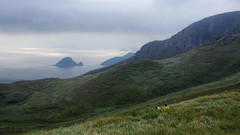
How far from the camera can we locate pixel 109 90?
353 ft

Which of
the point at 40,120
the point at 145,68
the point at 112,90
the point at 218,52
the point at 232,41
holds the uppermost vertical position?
the point at 232,41

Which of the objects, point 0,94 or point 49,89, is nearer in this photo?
point 0,94

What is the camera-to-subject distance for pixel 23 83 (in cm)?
14250

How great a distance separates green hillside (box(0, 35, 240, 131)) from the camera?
7938 cm

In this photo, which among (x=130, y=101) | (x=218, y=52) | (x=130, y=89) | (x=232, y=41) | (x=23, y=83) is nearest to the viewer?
(x=130, y=101)

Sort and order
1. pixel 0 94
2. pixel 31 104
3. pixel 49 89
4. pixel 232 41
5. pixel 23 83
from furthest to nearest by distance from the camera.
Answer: pixel 232 41 < pixel 23 83 < pixel 49 89 < pixel 0 94 < pixel 31 104

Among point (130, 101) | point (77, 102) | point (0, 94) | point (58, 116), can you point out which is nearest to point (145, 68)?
point (130, 101)

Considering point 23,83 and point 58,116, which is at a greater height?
point 23,83

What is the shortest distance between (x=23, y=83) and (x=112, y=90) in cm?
8590

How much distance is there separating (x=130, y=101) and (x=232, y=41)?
15161cm

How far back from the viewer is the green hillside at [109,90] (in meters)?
79.4

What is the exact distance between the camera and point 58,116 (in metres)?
78.9

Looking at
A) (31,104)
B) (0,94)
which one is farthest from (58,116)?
(0,94)

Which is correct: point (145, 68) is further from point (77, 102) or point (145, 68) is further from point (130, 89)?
point (77, 102)
